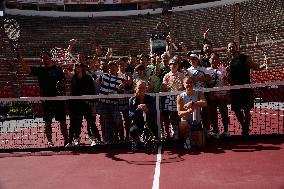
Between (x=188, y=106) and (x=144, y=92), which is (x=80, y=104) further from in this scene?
(x=188, y=106)

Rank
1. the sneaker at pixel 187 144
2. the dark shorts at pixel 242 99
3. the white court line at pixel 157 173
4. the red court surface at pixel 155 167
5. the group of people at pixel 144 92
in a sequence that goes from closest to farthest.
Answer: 1. the white court line at pixel 157 173
2. the red court surface at pixel 155 167
3. the sneaker at pixel 187 144
4. the group of people at pixel 144 92
5. the dark shorts at pixel 242 99

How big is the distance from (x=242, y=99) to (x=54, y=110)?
4.14m

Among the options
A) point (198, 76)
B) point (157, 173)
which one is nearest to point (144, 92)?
point (198, 76)

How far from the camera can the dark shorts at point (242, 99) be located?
852 centimetres

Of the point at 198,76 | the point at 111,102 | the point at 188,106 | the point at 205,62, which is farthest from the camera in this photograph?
the point at 205,62

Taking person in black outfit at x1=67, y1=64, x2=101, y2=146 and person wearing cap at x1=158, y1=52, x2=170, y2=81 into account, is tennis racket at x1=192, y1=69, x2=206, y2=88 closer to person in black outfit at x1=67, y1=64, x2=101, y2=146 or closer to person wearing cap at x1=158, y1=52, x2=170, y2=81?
person wearing cap at x1=158, y1=52, x2=170, y2=81

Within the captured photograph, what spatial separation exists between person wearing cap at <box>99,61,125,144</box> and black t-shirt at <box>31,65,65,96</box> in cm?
99

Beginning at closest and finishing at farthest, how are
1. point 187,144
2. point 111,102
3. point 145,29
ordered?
1. point 187,144
2. point 111,102
3. point 145,29

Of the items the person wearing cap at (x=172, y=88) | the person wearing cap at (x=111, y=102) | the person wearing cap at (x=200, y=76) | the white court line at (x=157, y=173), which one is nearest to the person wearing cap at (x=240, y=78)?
the person wearing cap at (x=200, y=76)

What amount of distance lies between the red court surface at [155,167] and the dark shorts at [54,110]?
30.6 inches

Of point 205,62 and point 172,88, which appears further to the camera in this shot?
point 205,62

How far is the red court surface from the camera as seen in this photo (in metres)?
5.82

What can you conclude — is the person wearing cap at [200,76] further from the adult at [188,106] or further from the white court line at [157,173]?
the white court line at [157,173]

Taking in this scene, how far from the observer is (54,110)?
8883mm
